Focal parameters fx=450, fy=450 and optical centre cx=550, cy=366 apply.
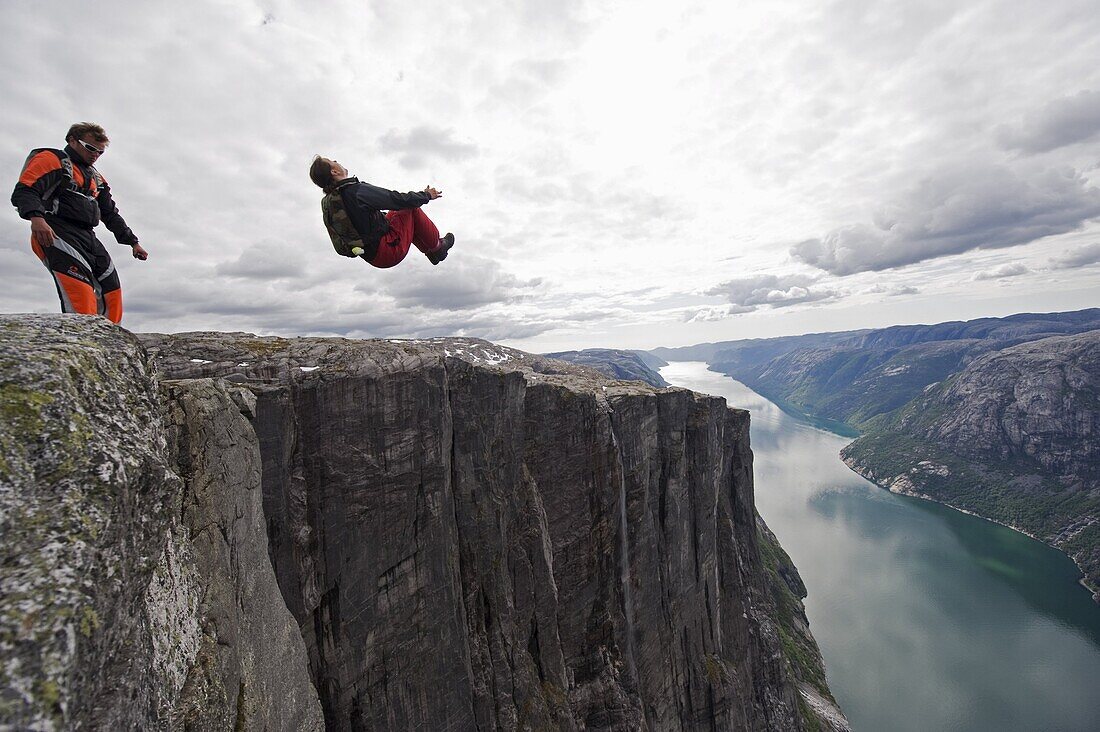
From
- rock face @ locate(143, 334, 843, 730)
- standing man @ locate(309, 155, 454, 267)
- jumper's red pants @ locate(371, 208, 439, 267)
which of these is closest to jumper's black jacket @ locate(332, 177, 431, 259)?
standing man @ locate(309, 155, 454, 267)

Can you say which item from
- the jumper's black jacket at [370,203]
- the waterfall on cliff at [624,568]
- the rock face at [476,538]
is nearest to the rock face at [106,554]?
the jumper's black jacket at [370,203]

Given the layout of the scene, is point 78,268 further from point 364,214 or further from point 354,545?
point 354,545

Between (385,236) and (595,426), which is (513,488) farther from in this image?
(385,236)

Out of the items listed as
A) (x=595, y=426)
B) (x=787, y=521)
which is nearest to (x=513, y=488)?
(x=595, y=426)

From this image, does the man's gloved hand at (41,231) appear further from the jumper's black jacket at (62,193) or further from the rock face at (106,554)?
the rock face at (106,554)

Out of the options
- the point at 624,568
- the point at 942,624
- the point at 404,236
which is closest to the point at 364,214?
the point at 404,236

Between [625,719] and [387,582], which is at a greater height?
[387,582]
